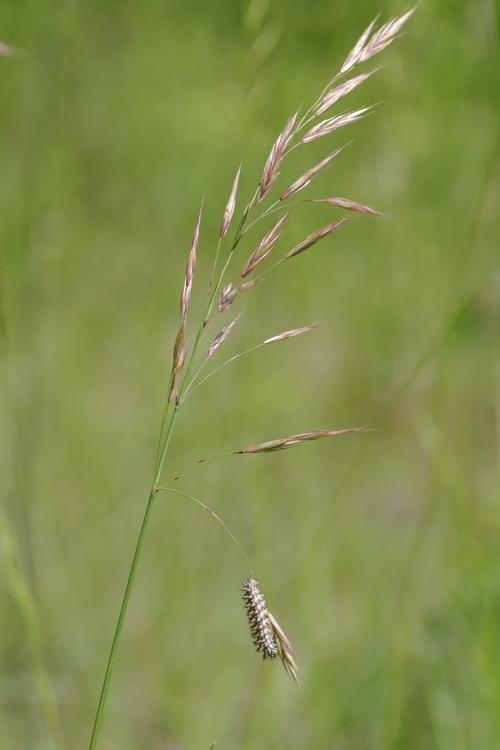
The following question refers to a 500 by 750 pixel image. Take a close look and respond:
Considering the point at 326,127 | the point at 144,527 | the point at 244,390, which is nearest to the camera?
the point at 144,527

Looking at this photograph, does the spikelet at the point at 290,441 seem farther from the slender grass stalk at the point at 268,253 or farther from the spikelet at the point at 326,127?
the spikelet at the point at 326,127

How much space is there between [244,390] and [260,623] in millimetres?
642

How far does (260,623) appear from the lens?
548 mm

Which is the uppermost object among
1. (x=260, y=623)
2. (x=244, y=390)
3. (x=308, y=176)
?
(x=308, y=176)

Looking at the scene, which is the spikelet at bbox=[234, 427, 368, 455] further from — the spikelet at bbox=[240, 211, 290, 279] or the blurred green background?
the blurred green background

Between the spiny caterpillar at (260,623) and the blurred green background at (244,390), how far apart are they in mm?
237

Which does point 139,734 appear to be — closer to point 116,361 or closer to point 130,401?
point 130,401

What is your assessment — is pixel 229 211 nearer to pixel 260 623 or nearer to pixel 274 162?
pixel 274 162

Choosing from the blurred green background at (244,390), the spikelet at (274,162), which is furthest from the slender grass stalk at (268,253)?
the blurred green background at (244,390)

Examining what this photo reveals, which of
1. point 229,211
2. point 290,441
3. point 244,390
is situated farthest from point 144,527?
point 244,390

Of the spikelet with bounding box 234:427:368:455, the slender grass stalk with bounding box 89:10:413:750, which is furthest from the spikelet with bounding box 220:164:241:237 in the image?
the spikelet with bounding box 234:427:368:455

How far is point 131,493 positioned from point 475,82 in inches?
50.5

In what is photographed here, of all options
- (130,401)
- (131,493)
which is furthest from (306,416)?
(130,401)

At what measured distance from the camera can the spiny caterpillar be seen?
0.54 meters
